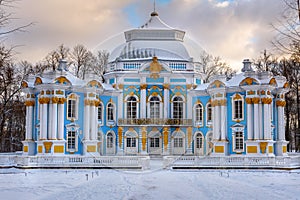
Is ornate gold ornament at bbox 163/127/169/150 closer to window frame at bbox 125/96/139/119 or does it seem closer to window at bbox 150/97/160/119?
window at bbox 150/97/160/119

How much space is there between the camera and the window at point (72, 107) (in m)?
26.6

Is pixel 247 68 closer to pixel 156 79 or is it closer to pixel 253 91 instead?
pixel 253 91

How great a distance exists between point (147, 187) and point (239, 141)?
43.5 feet

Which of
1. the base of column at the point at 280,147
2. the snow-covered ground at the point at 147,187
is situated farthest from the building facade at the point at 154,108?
the snow-covered ground at the point at 147,187

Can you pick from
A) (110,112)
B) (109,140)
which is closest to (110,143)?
(109,140)

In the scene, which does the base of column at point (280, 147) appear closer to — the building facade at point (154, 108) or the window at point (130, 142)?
the building facade at point (154, 108)

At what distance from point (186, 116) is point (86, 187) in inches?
574

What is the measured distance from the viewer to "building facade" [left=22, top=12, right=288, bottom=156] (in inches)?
1008

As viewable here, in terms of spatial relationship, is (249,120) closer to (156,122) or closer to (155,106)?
(156,122)

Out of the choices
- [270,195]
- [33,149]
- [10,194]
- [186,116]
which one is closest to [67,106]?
[33,149]

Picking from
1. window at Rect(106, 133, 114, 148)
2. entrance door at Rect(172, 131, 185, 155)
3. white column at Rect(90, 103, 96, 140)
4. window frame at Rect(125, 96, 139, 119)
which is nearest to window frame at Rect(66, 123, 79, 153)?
white column at Rect(90, 103, 96, 140)

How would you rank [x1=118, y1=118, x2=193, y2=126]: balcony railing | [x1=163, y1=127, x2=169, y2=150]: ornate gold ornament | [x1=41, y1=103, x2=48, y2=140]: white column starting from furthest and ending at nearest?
[x1=163, y1=127, x2=169, y2=150]: ornate gold ornament, [x1=118, y1=118, x2=193, y2=126]: balcony railing, [x1=41, y1=103, x2=48, y2=140]: white column

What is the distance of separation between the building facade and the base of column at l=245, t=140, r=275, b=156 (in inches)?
0.4

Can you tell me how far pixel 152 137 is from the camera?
28188 mm
